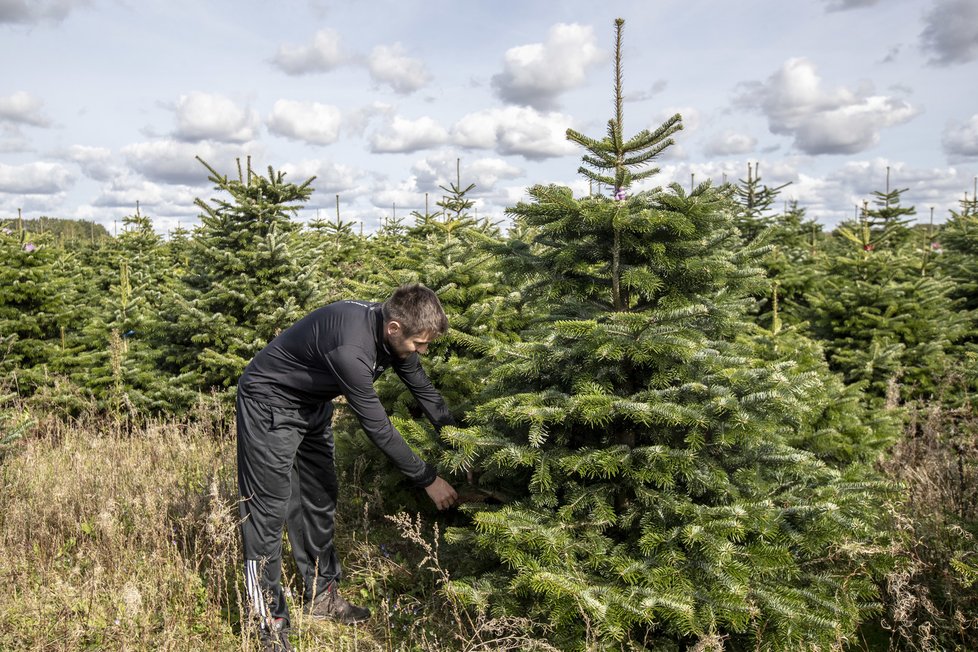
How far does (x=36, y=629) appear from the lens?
3.40 m

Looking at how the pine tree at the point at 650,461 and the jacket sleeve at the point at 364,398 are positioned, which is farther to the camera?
the jacket sleeve at the point at 364,398

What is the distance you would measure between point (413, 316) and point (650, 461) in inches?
55.5

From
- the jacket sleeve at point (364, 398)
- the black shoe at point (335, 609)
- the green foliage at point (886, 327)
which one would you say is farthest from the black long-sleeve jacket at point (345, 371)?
the green foliage at point (886, 327)

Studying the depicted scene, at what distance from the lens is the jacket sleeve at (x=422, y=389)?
12.0 ft

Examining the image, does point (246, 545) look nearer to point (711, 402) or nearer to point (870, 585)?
point (711, 402)

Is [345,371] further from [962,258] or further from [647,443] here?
[962,258]

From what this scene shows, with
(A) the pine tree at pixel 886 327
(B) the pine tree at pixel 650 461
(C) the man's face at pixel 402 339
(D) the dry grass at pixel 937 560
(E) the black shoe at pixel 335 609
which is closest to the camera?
(B) the pine tree at pixel 650 461

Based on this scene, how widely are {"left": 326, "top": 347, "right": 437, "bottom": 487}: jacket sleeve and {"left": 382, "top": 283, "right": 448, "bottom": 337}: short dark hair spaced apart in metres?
0.29

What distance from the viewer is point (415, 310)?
3287 mm

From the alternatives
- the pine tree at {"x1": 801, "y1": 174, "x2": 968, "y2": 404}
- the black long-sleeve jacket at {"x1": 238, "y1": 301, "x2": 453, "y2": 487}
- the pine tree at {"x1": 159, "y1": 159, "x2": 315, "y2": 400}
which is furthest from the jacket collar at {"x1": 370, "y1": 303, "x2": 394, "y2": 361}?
the pine tree at {"x1": 801, "y1": 174, "x2": 968, "y2": 404}

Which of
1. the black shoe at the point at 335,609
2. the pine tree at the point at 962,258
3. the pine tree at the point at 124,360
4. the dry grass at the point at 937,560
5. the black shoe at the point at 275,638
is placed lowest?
the black shoe at the point at 335,609

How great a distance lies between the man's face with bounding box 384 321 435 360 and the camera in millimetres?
3342

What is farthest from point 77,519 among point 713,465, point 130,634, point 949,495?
point 949,495

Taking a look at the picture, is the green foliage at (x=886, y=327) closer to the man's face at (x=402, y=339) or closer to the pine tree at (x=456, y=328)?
the pine tree at (x=456, y=328)
